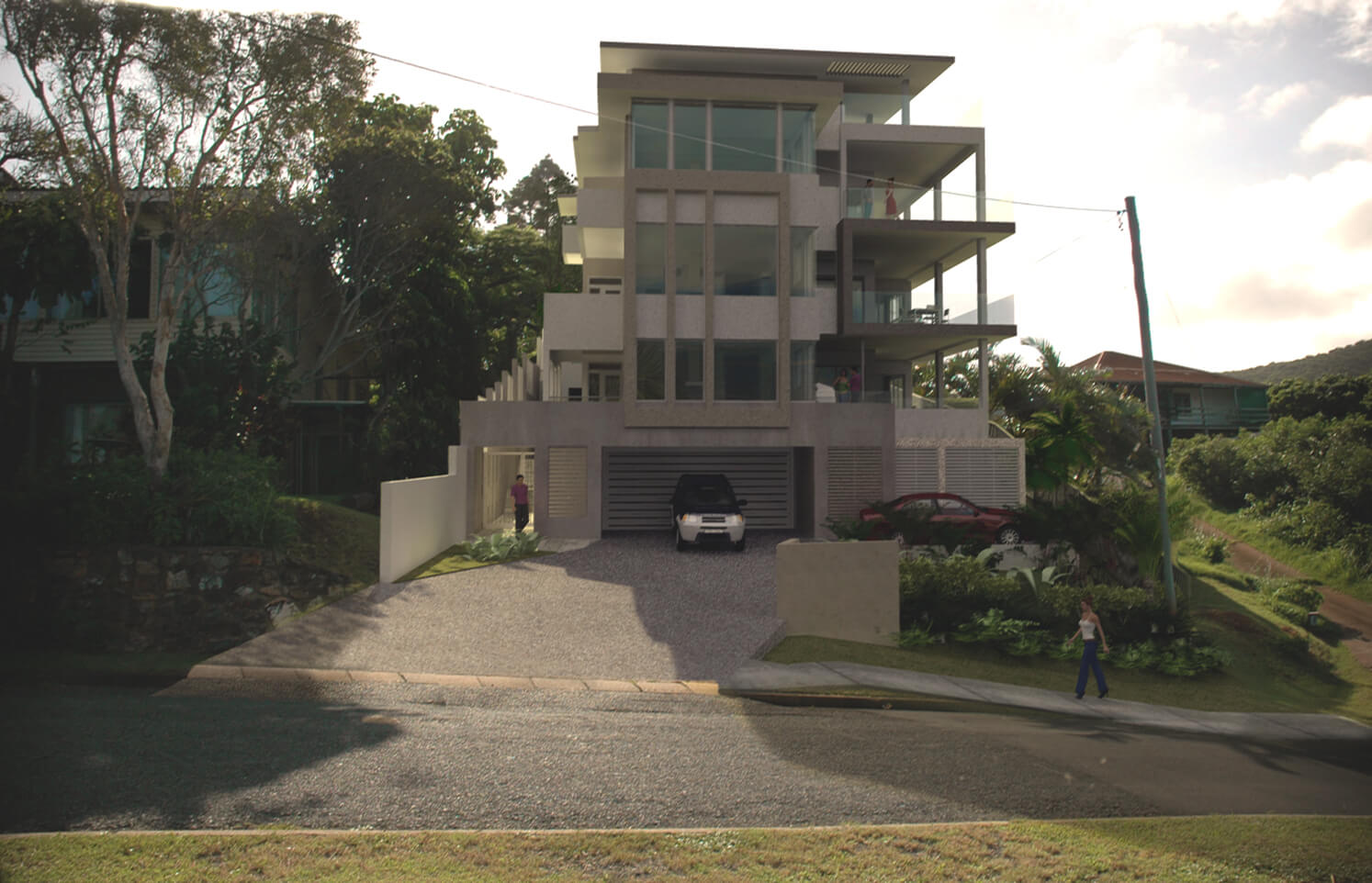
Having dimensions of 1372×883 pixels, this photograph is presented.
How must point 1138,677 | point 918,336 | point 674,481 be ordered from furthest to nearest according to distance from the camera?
1. point 918,336
2. point 674,481
3. point 1138,677

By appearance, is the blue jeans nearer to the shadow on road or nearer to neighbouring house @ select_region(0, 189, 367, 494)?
the shadow on road

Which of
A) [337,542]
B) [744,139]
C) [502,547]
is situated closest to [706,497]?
[502,547]

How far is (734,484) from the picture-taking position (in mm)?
29391

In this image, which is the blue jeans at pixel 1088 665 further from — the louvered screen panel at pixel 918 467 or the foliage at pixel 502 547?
the foliage at pixel 502 547

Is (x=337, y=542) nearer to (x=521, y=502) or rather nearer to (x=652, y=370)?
(x=521, y=502)

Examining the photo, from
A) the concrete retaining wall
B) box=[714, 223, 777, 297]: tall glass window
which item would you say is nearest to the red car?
the concrete retaining wall

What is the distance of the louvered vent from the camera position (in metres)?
30.9

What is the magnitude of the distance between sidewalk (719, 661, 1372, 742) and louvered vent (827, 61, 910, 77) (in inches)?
904

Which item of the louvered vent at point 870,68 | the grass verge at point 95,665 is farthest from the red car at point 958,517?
the grass verge at point 95,665

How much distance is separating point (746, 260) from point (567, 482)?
8.48 meters

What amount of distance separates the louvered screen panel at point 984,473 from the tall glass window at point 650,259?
34.3 ft

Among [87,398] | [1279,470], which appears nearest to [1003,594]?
[87,398]

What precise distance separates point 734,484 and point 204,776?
22464 millimetres

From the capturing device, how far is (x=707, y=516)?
77.2 ft
